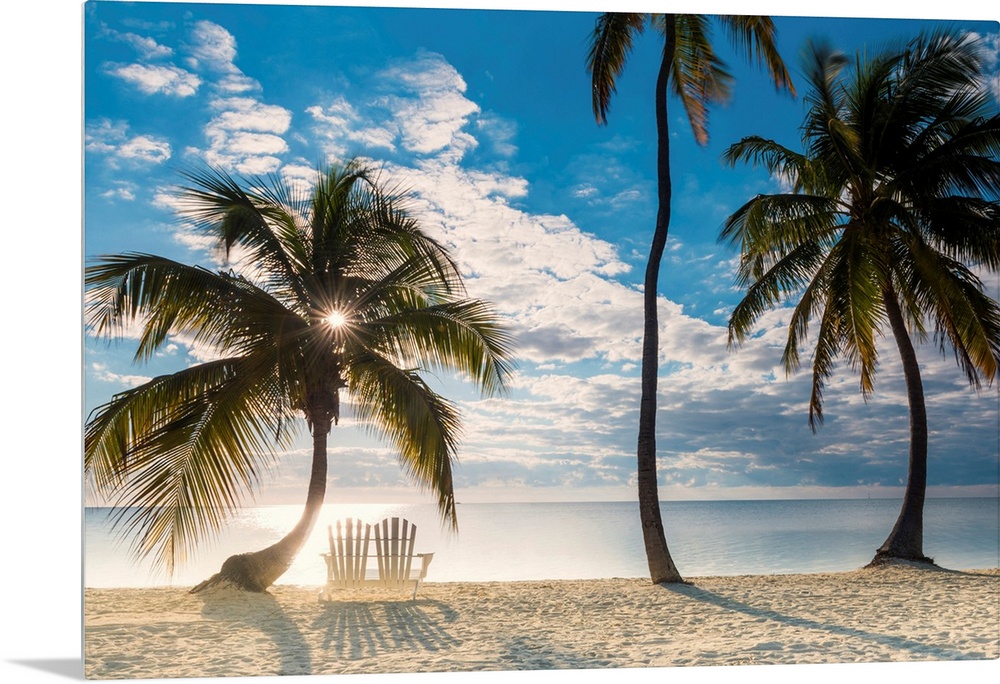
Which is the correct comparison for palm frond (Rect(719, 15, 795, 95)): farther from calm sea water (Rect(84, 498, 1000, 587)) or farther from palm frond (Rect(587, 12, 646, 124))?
calm sea water (Rect(84, 498, 1000, 587))

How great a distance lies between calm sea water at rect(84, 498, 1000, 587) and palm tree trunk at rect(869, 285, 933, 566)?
42.0 inches

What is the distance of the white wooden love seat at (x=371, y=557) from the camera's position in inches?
290

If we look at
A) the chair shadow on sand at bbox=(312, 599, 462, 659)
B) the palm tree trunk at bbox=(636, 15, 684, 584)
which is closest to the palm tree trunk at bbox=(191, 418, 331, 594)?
the chair shadow on sand at bbox=(312, 599, 462, 659)

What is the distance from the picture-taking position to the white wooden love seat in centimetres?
736

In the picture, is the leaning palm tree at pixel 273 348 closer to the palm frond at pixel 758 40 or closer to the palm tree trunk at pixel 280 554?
the palm tree trunk at pixel 280 554

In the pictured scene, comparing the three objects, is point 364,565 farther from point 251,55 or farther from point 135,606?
point 251,55

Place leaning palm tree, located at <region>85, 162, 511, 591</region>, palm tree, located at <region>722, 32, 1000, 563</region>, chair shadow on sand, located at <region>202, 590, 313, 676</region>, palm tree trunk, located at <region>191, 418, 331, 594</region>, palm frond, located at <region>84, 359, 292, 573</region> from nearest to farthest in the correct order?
chair shadow on sand, located at <region>202, 590, 313, 676</region>
palm frond, located at <region>84, 359, 292, 573</region>
leaning palm tree, located at <region>85, 162, 511, 591</region>
palm tree trunk, located at <region>191, 418, 331, 594</region>
palm tree, located at <region>722, 32, 1000, 563</region>

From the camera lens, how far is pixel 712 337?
32.2 ft

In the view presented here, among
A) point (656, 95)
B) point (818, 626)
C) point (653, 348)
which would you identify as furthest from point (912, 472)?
point (656, 95)

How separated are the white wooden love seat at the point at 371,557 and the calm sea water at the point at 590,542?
6.5 inches

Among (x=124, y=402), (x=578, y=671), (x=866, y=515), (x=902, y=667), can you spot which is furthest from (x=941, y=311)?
(x=866, y=515)

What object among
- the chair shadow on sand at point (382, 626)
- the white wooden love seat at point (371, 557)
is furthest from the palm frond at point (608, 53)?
the chair shadow on sand at point (382, 626)

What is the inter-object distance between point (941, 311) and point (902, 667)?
3.97 meters

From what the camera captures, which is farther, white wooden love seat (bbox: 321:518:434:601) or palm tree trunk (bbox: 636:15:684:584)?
palm tree trunk (bbox: 636:15:684:584)
